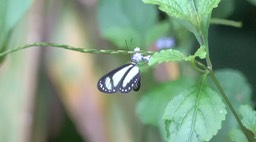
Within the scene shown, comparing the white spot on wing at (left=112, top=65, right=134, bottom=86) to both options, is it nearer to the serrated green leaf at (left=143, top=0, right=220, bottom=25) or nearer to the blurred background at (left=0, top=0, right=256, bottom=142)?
the serrated green leaf at (left=143, top=0, right=220, bottom=25)

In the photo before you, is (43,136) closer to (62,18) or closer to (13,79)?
(13,79)

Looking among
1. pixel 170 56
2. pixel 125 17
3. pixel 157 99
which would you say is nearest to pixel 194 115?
pixel 170 56

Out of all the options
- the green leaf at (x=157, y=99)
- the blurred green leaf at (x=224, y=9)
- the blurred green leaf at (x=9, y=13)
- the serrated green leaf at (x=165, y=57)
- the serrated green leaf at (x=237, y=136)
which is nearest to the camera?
the serrated green leaf at (x=165, y=57)

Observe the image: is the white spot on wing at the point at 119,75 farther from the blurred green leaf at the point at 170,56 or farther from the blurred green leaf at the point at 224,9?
the blurred green leaf at the point at 224,9

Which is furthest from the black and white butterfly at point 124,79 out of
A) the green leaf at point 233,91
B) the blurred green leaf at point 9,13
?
the green leaf at point 233,91

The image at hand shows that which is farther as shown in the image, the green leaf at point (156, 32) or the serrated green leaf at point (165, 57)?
the green leaf at point (156, 32)

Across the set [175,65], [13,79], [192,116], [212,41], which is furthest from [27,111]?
[192,116]

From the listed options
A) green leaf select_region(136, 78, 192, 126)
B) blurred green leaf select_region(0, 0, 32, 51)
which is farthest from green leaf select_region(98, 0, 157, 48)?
blurred green leaf select_region(0, 0, 32, 51)

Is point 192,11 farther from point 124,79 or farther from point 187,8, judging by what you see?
point 124,79
